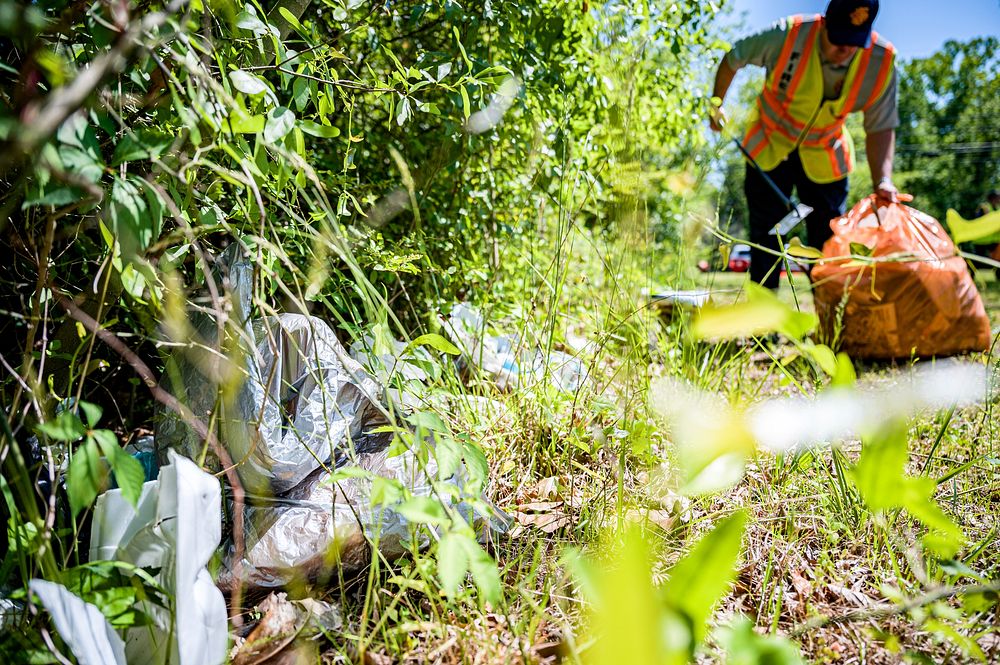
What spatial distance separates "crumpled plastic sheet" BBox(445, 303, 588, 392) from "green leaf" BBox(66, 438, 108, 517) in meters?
0.88

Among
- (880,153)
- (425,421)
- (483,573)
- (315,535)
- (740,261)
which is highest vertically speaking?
(880,153)

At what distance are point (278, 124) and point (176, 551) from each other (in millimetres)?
568

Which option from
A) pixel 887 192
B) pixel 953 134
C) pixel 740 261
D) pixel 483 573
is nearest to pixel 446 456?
pixel 483 573

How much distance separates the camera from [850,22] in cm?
225

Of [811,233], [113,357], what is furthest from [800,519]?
[811,233]

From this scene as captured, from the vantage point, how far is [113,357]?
143 centimetres

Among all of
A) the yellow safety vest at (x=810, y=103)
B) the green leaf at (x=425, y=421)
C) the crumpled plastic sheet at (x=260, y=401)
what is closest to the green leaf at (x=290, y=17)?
the crumpled plastic sheet at (x=260, y=401)

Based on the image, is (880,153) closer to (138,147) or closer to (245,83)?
(245,83)

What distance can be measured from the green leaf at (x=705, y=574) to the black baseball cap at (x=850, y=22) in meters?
2.51

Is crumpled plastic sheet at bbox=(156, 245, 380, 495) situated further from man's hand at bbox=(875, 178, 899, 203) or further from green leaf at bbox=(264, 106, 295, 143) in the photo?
man's hand at bbox=(875, 178, 899, 203)

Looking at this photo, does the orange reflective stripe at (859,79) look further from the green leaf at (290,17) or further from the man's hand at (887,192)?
the green leaf at (290,17)

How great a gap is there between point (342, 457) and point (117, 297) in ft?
1.57

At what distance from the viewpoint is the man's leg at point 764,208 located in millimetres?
2604

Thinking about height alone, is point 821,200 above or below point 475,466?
above
